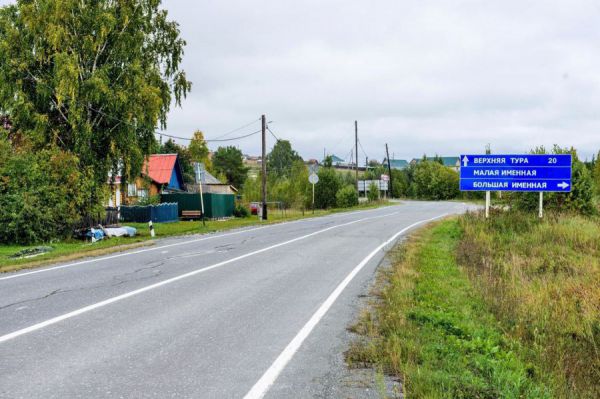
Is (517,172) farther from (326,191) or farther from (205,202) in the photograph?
(326,191)

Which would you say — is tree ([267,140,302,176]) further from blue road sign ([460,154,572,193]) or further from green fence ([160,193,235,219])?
blue road sign ([460,154,572,193])

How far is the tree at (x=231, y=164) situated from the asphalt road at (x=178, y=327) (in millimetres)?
84907

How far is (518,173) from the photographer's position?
19.4 metres

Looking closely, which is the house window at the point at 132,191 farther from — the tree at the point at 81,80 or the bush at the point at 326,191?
the bush at the point at 326,191

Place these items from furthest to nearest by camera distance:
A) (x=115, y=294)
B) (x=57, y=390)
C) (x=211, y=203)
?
(x=211, y=203)
(x=115, y=294)
(x=57, y=390)

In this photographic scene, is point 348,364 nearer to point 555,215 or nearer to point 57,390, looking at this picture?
point 57,390

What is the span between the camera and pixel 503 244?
1622 cm

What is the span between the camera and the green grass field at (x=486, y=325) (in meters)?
4.79

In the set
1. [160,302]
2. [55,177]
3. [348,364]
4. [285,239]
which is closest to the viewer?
[348,364]

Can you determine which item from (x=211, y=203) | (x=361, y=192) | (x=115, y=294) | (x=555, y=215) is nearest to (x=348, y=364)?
(x=115, y=294)

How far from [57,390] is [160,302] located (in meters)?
3.61

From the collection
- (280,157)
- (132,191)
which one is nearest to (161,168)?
(132,191)

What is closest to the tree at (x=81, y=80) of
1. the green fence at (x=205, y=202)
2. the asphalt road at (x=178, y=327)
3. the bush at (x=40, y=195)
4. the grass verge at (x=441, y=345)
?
the bush at (x=40, y=195)

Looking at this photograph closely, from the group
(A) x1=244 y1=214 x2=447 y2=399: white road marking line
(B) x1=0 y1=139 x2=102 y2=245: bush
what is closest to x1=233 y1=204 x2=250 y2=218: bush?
(B) x1=0 y1=139 x2=102 y2=245: bush
